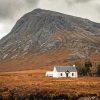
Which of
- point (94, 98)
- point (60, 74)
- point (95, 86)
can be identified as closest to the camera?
point (94, 98)

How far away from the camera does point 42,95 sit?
236ft

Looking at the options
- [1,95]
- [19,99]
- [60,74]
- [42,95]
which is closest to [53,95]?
[42,95]

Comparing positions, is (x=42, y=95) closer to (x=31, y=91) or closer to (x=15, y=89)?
(x=31, y=91)

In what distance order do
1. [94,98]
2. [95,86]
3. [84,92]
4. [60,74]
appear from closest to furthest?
[94,98] < [84,92] < [95,86] < [60,74]

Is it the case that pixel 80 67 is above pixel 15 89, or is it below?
above

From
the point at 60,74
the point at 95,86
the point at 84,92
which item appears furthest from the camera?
the point at 60,74

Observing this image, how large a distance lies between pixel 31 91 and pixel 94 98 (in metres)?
16.1

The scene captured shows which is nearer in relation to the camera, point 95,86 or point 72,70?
point 95,86

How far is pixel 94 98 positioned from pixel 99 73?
78638 millimetres

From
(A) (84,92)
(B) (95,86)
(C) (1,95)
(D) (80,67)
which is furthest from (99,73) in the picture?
(C) (1,95)

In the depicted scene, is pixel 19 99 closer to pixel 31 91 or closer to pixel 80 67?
pixel 31 91

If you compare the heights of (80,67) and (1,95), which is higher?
(80,67)

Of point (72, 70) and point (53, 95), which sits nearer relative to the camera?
point (53, 95)

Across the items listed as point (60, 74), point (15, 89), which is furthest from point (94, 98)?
point (60, 74)
